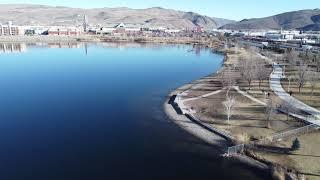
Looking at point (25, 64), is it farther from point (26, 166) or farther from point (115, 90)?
point (26, 166)

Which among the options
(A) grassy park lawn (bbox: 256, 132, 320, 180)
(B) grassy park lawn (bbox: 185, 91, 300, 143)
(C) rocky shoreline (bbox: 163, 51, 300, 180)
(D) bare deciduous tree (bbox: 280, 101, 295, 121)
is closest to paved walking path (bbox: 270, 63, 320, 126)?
(D) bare deciduous tree (bbox: 280, 101, 295, 121)

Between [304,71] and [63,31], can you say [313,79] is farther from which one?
[63,31]

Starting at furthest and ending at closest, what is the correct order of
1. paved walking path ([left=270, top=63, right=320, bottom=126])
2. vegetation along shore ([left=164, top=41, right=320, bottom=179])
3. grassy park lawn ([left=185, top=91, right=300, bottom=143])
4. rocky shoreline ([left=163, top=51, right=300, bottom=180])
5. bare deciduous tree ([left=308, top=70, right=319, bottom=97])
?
bare deciduous tree ([left=308, top=70, right=319, bottom=97]), paved walking path ([left=270, top=63, right=320, bottom=126]), grassy park lawn ([left=185, top=91, right=300, bottom=143]), vegetation along shore ([left=164, top=41, right=320, bottom=179]), rocky shoreline ([left=163, top=51, right=300, bottom=180])

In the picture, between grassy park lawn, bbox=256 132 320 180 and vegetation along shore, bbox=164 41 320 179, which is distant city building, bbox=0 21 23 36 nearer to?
vegetation along shore, bbox=164 41 320 179

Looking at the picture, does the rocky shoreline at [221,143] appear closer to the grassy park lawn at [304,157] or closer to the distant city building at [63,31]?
the grassy park lawn at [304,157]

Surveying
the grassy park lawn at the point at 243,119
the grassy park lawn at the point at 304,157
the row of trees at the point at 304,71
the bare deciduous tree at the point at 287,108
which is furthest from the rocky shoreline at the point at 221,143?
the row of trees at the point at 304,71

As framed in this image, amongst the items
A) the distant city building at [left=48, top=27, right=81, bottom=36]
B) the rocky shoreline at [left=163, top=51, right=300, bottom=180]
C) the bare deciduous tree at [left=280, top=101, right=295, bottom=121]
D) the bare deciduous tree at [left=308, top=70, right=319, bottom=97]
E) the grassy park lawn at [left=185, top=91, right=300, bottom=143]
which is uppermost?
the distant city building at [left=48, top=27, right=81, bottom=36]

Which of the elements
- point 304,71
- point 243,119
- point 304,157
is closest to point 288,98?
point 304,71

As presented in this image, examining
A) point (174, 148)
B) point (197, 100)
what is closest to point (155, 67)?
point (197, 100)
